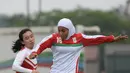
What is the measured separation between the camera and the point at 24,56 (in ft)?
29.9

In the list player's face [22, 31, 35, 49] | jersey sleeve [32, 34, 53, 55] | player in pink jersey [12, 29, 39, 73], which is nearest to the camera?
jersey sleeve [32, 34, 53, 55]

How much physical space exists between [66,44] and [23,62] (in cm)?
66

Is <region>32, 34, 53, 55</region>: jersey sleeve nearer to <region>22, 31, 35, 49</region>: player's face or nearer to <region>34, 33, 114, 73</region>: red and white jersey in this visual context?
<region>34, 33, 114, 73</region>: red and white jersey

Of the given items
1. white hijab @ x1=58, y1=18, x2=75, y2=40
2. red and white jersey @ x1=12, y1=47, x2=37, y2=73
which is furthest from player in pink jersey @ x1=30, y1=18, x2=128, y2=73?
red and white jersey @ x1=12, y1=47, x2=37, y2=73

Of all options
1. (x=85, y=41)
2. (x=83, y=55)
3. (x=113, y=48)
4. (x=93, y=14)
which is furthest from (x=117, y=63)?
(x=93, y=14)

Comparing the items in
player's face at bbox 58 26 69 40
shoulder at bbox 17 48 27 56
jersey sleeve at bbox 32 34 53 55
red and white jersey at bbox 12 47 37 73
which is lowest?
red and white jersey at bbox 12 47 37 73

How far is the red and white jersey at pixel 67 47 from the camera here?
892 cm

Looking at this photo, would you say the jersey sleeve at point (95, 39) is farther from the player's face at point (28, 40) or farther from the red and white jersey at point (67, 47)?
the player's face at point (28, 40)

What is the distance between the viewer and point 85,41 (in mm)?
9102

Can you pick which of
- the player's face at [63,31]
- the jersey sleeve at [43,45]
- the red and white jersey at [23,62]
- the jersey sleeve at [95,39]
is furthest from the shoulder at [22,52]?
the jersey sleeve at [95,39]

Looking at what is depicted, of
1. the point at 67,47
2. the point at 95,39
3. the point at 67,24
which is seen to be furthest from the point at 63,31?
the point at 95,39

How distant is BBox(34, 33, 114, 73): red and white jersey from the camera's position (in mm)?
8922

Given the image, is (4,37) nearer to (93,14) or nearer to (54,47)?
(54,47)

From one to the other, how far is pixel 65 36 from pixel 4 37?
5697 mm
